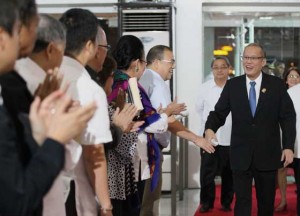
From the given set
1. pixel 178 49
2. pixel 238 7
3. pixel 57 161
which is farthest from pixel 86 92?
pixel 238 7

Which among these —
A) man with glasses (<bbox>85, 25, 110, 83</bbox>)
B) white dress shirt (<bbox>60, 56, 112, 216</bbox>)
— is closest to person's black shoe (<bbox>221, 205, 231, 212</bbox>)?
man with glasses (<bbox>85, 25, 110, 83</bbox>)

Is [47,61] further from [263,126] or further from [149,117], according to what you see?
[263,126]

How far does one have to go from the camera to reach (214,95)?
22.1 ft

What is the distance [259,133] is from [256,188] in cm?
46

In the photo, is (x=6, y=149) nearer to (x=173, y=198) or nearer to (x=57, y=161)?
(x=57, y=161)

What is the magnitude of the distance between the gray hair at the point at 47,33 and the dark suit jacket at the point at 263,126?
2.84m

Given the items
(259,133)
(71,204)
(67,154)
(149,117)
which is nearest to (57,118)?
(67,154)

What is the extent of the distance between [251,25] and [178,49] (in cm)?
153

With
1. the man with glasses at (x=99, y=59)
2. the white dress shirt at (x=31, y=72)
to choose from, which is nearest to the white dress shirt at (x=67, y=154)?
the white dress shirt at (x=31, y=72)

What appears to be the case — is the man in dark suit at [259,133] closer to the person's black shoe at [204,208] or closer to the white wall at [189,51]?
the person's black shoe at [204,208]

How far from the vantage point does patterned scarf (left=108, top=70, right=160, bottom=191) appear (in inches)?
139

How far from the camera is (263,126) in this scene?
477 cm

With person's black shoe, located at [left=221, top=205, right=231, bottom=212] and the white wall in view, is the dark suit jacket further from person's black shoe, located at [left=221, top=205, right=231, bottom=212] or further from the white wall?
the white wall

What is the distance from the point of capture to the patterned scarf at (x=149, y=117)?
3541 mm
